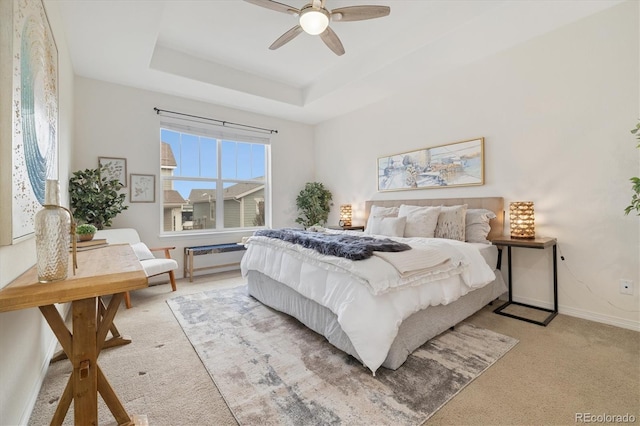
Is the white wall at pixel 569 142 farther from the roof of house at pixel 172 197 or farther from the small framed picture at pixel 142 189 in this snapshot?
the small framed picture at pixel 142 189

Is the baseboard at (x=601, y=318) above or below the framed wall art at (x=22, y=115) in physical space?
below

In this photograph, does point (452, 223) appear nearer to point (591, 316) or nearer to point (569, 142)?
point (569, 142)

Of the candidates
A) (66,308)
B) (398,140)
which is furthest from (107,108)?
(398,140)

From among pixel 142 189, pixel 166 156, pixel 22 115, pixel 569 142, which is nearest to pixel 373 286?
pixel 22 115

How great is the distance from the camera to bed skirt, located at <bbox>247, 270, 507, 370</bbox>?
1876 mm

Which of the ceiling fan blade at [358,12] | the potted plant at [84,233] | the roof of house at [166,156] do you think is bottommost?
the potted plant at [84,233]

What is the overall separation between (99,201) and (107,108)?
1402mm

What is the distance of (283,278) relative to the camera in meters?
2.54

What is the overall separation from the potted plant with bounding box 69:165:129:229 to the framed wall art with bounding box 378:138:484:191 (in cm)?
371

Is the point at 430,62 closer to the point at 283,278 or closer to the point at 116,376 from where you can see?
the point at 283,278

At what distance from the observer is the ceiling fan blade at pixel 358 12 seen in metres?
2.35

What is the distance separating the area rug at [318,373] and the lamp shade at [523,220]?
1106 millimetres

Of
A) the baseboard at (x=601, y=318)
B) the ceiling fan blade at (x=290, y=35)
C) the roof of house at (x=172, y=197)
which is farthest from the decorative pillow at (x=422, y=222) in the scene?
the roof of house at (x=172, y=197)

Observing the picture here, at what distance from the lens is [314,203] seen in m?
5.32
